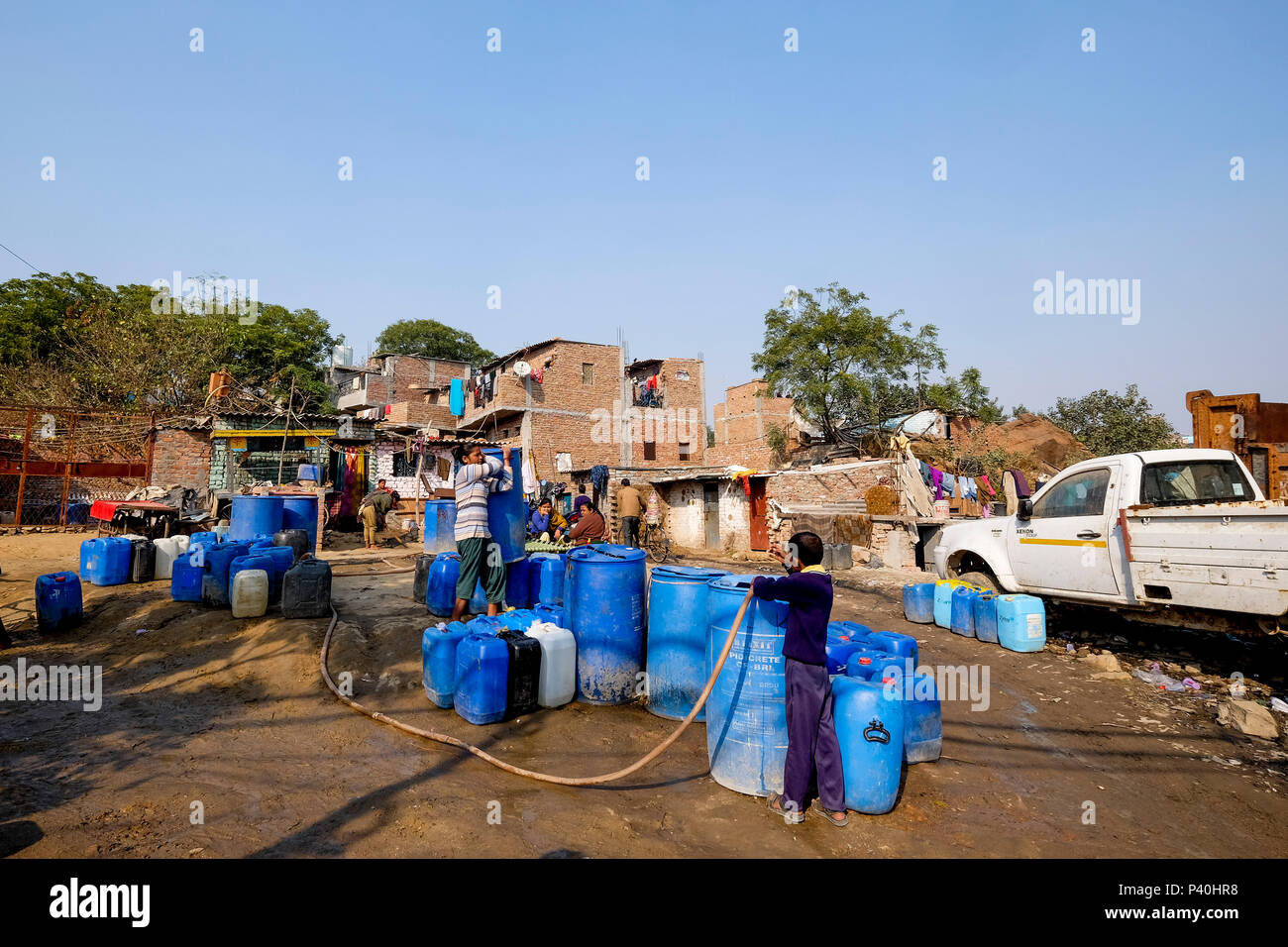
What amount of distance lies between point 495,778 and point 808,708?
1.94 metres

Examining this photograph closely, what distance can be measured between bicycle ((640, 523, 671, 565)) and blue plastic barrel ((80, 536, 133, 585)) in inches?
452

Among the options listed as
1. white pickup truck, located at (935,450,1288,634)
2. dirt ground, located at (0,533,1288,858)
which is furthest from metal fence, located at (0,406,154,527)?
white pickup truck, located at (935,450,1288,634)

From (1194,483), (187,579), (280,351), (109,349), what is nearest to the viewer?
(1194,483)

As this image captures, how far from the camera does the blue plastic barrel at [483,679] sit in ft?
14.6

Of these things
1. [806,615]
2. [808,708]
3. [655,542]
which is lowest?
[655,542]

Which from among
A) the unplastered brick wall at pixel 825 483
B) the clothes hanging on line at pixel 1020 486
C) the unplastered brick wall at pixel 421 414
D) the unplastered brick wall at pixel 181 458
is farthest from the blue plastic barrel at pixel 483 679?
the unplastered brick wall at pixel 421 414

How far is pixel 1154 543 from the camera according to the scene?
19.3ft

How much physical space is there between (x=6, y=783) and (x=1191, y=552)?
8789 mm

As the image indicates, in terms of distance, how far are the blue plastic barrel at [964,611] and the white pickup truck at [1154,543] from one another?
1.48 ft

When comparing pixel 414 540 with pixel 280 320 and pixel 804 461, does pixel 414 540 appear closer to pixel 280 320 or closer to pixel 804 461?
pixel 804 461

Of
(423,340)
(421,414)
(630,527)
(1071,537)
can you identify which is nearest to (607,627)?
(1071,537)

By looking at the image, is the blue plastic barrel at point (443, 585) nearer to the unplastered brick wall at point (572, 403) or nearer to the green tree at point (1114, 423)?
the unplastered brick wall at point (572, 403)

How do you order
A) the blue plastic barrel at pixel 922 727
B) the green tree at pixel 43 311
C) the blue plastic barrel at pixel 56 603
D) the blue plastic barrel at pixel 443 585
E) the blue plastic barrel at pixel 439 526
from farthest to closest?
1. the green tree at pixel 43 311
2. the blue plastic barrel at pixel 439 526
3. the blue plastic barrel at pixel 443 585
4. the blue plastic barrel at pixel 56 603
5. the blue plastic barrel at pixel 922 727

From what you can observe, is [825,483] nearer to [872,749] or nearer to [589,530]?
[589,530]
